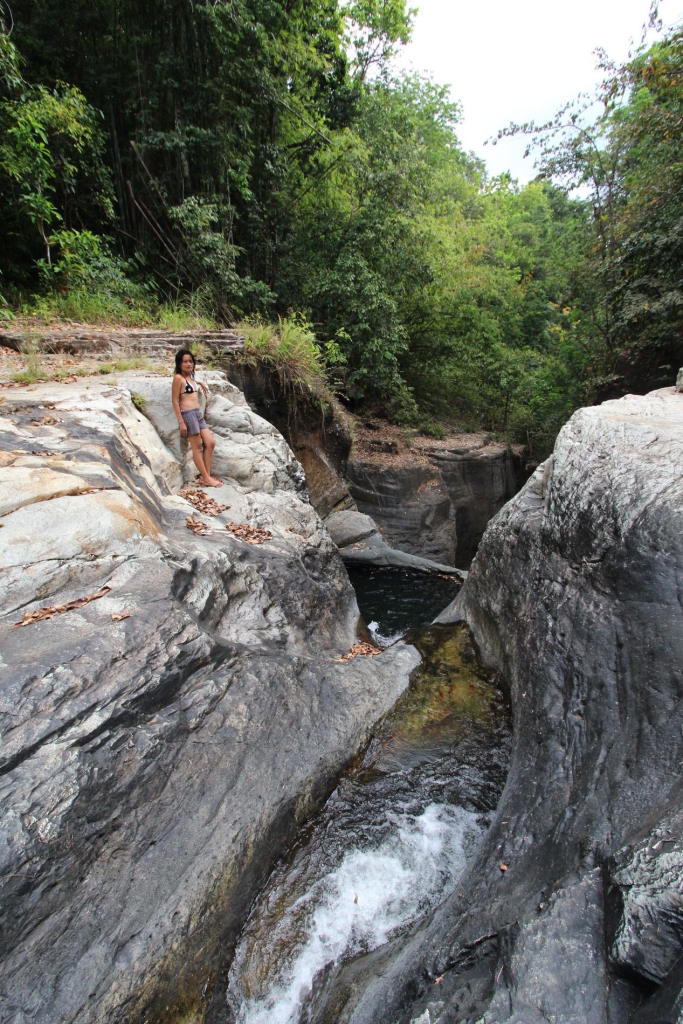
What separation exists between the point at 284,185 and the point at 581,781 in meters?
13.9

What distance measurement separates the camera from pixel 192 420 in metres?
6.29

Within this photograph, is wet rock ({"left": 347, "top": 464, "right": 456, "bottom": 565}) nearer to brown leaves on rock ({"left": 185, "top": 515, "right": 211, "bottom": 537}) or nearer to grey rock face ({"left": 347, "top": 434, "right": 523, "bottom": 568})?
grey rock face ({"left": 347, "top": 434, "right": 523, "bottom": 568})

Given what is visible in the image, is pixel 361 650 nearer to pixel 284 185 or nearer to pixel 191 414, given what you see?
pixel 191 414

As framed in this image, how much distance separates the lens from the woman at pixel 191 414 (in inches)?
243

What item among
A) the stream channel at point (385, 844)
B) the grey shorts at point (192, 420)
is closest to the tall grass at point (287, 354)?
the grey shorts at point (192, 420)

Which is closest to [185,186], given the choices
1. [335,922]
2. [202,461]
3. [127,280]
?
[127,280]

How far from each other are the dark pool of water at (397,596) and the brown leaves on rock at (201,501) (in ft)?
9.15

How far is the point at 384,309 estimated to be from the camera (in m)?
13.1

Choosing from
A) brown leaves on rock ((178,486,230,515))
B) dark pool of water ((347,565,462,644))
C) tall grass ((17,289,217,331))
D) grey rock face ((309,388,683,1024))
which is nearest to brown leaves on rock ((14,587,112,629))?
brown leaves on rock ((178,486,230,515))

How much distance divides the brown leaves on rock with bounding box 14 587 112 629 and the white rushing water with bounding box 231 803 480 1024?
2.16 m

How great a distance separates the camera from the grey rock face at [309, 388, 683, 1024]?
81.2 inches

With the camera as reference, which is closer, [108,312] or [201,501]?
[201,501]

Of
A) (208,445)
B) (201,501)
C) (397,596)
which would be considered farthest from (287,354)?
(397,596)

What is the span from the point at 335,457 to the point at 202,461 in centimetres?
501
